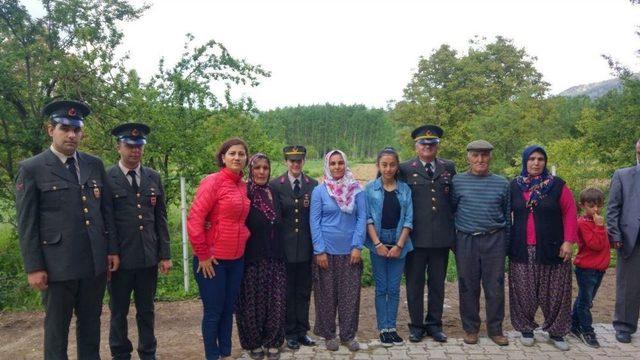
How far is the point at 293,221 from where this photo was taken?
15.1 feet

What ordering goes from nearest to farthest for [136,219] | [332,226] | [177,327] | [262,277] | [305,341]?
[136,219] → [262,277] → [332,226] → [305,341] → [177,327]

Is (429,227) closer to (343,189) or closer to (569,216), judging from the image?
(343,189)

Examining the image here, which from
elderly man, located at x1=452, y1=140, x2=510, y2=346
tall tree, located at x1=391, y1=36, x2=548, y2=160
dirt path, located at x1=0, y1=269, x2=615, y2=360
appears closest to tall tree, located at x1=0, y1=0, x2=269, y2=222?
dirt path, located at x1=0, y1=269, x2=615, y2=360

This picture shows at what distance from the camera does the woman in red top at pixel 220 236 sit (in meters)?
4.04

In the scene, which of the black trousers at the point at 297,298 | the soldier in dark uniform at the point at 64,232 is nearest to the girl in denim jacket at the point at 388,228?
the black trousers at the point at 297,298

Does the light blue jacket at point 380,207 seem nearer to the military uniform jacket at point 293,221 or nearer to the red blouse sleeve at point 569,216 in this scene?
the military uniform jacket at point 293,221

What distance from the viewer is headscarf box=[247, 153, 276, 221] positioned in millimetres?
4375

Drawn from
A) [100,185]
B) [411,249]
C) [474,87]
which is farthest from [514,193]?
[474,87]

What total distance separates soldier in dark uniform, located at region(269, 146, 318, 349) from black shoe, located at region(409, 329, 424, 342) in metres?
1.04

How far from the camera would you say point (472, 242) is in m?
4.81

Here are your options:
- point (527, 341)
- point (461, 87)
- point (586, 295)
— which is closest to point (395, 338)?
point (527, 341)

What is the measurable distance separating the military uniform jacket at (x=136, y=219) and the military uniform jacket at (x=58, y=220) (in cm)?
29

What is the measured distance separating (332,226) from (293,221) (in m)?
0.39

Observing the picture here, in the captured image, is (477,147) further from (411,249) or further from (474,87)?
(474,87)
